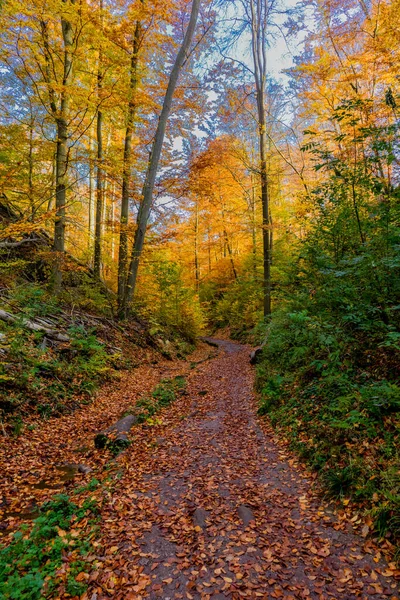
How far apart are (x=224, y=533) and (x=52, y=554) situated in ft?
5.46

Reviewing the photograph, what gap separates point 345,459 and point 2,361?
583cm

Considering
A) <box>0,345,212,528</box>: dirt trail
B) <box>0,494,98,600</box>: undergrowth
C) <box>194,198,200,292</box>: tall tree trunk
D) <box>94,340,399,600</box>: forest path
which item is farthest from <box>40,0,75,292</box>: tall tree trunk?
<box>194,198,200,292</box>: tall tree trunk

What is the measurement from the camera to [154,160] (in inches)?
427

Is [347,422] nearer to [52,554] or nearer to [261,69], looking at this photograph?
[52,554]

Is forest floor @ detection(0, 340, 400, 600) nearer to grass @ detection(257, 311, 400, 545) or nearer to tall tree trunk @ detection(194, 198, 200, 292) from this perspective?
grass @ detection(257, 311, 400, 545)

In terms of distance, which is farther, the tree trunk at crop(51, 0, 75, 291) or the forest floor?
the tree trunk at crop(51, 0, 75, 291)

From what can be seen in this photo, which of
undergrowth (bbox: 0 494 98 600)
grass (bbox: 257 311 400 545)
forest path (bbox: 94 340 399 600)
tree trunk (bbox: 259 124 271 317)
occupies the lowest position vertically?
forest path (bbox: 94 340 399 600)

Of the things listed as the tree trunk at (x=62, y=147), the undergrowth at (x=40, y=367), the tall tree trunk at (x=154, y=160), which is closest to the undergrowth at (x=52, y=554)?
the undergrowth at (x=40, y=367)

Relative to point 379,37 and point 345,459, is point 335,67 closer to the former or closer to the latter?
point 379,37

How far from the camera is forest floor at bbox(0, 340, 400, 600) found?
2559 millimetres

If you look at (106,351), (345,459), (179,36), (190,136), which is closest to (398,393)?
(345,459)

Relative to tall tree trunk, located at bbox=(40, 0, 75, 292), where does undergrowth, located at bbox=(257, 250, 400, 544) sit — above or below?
below

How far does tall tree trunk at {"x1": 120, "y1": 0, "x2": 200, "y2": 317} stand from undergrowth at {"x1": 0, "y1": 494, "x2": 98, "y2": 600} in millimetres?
8754

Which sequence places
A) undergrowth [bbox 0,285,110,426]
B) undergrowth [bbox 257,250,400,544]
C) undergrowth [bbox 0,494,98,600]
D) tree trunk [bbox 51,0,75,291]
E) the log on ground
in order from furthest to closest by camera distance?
1. tree trunk [bbox 51,0,75,291]
2. undergrowth [bbox 0,285,110,426]
3. the log on ground
4. undergrowth [bbox 257,250,400,544]
5. undergrowth [bbox 0,494,98,600]
